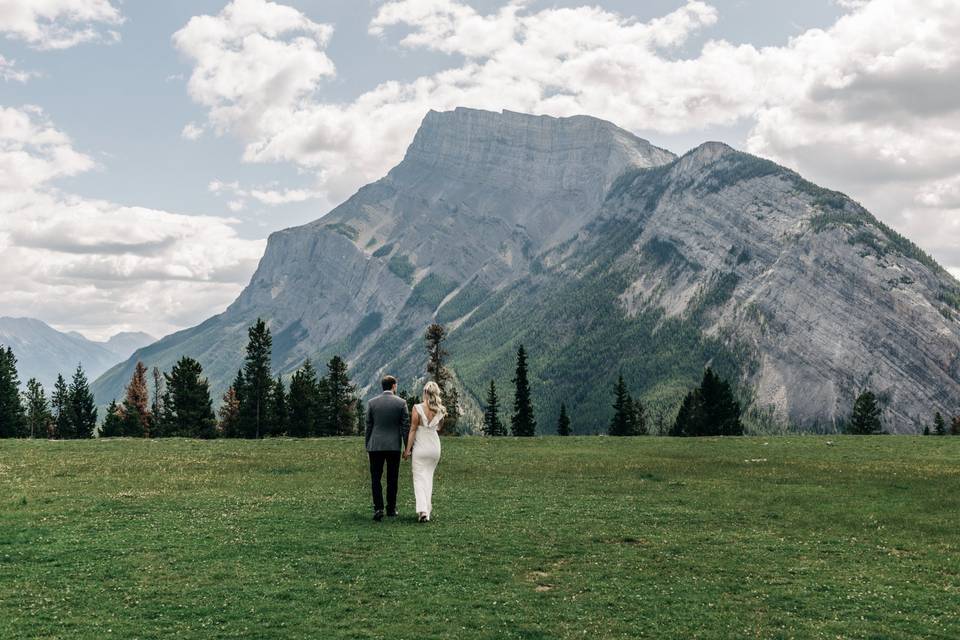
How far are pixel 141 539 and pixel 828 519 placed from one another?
21.2 meters

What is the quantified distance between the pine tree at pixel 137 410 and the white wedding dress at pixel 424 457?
84.6 meters

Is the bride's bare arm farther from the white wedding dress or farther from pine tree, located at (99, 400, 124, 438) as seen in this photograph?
pine tree, located at (99, 400, 124, 438)

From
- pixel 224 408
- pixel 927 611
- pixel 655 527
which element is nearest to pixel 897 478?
pixel 655 527

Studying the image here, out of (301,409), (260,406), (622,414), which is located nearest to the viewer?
(260,406)

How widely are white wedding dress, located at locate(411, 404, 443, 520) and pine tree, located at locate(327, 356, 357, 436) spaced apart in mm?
78087

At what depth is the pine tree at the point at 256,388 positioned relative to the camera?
291 ft

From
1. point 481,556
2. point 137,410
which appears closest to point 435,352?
point 137,410

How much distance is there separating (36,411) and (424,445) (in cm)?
11699

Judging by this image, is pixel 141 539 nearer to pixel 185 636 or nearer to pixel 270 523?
pixel 270 523

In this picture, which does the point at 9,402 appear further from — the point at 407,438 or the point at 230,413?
the point at 407,438

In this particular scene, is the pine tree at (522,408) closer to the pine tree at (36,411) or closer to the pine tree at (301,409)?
the pine tree at (301,409)

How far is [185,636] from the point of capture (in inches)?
438

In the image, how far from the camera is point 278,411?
314ft

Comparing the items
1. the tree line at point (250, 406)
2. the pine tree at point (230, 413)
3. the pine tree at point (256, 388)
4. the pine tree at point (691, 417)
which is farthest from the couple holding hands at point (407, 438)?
the pine tree at point (691, 417)
